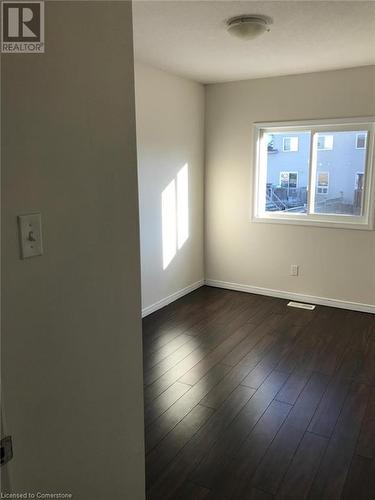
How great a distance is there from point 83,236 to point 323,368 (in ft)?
8.25

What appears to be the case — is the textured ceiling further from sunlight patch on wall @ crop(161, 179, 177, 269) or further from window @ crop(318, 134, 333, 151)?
sunlight patch on wall @ crop(161, 179, 177, 269)

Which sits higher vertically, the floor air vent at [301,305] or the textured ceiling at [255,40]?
the textured ceiling at [255,40]

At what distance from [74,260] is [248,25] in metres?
2.21

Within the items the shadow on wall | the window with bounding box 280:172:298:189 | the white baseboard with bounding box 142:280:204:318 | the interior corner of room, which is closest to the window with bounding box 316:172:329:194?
the window with bounding box 280:172:298:189

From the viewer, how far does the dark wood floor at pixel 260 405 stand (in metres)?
2.02

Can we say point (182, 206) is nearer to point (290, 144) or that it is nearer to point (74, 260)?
point (290, 144)

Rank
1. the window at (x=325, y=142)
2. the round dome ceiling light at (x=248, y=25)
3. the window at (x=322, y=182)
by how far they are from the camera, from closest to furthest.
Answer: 1. the round dome ceiling light at (x=248, y=25)
2. the window at (x=325, y=142)
3. the window at (x=322, y=182)

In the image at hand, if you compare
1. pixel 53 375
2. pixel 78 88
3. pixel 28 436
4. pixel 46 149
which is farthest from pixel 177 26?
pixel 28 436

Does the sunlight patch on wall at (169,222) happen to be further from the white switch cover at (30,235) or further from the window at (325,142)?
the white switch cover at (30,235)

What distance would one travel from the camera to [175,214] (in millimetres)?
4516

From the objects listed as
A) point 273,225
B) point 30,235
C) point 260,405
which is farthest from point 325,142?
point 30,235

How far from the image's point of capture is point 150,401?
269 centimetres

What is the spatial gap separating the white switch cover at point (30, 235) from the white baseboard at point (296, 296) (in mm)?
3949

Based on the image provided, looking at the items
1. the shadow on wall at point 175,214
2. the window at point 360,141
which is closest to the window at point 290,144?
the window at point 360,141
